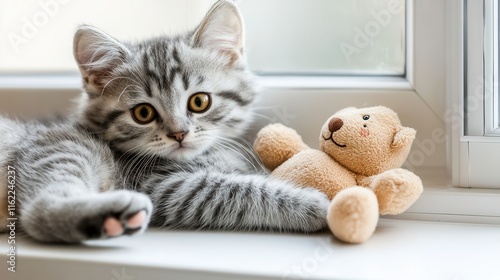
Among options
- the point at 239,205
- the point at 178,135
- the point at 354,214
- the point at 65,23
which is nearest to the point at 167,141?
the point at 178,135

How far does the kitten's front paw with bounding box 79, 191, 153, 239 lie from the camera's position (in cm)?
91

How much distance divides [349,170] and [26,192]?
60cm

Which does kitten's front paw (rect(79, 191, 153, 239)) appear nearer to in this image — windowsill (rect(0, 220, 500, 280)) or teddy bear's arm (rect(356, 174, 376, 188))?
windowsill (rect(0, 220, 500, 280))

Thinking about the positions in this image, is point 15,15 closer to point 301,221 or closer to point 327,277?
point 301,221

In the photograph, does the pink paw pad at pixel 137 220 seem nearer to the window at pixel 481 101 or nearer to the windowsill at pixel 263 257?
the windowsill at pixel 263 257

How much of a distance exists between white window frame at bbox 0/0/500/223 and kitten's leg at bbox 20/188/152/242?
0.51 m

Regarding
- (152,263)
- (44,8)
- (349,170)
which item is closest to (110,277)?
(152,263)

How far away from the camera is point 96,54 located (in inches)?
49.0

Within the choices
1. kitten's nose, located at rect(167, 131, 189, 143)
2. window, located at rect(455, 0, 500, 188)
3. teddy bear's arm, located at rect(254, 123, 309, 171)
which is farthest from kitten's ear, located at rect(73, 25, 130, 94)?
window, located at rect(455, 0, 500, 188)

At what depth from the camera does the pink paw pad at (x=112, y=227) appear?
909 mm

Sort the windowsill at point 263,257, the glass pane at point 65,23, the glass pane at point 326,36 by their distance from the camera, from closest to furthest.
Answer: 1. the windowsill at point 263,257
2. the glass pane at point 326,36
3. the glass pane at point 65,23

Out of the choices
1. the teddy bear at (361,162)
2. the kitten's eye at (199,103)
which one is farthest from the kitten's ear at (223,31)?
the teddy bear at (361,162)

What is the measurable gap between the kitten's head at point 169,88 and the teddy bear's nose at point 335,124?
0.79 ft

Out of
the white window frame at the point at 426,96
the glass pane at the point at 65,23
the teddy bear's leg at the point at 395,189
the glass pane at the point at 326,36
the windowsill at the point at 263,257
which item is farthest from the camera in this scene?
the glass pane at the point at 65,23
